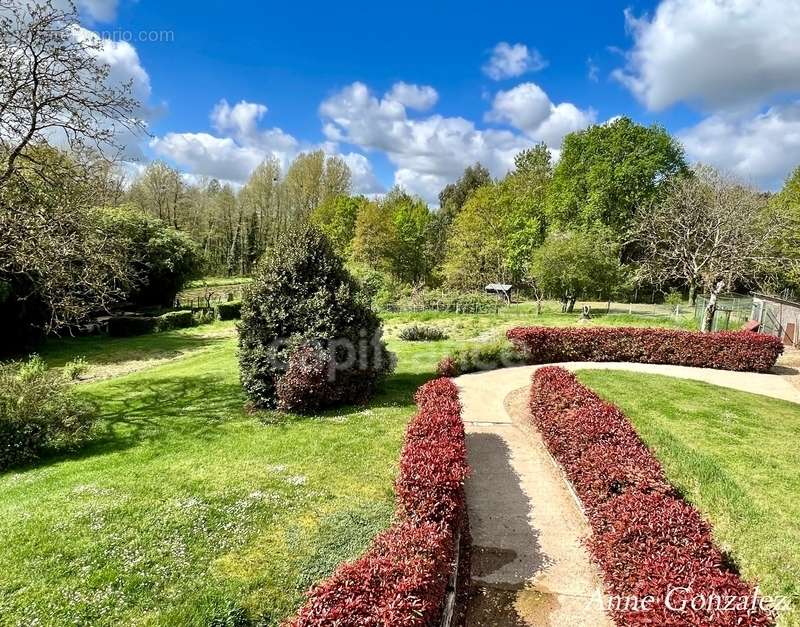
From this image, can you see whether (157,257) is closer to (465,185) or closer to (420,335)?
(420,335)

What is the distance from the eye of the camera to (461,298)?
93.8ft

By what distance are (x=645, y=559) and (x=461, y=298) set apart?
24475 millimetres

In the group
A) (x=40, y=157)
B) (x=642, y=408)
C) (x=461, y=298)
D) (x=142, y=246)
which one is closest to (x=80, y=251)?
(x=40, y=157)

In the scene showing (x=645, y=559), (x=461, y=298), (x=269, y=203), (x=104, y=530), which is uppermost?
(x=269, y=203)

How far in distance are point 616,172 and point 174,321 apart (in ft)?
110

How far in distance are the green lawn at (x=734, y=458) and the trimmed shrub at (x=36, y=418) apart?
10323 millimetres

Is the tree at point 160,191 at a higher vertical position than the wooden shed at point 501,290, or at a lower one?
higher

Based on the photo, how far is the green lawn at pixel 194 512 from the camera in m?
4.36

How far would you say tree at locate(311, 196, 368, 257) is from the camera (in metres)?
49.6

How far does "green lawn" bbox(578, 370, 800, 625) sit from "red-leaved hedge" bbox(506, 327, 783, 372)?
242 cm

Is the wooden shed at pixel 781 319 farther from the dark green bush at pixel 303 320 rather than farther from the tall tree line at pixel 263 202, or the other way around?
the tall tree line at pixel 263 202

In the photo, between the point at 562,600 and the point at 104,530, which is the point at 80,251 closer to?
the point at 104,530

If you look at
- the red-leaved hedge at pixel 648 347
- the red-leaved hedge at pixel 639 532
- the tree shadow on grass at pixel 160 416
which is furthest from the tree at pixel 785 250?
the tree shadow on grass at pixel 160 416

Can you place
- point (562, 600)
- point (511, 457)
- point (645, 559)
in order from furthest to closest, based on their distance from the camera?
point (511, 457) < point (562, 600) < point (645, 559)
